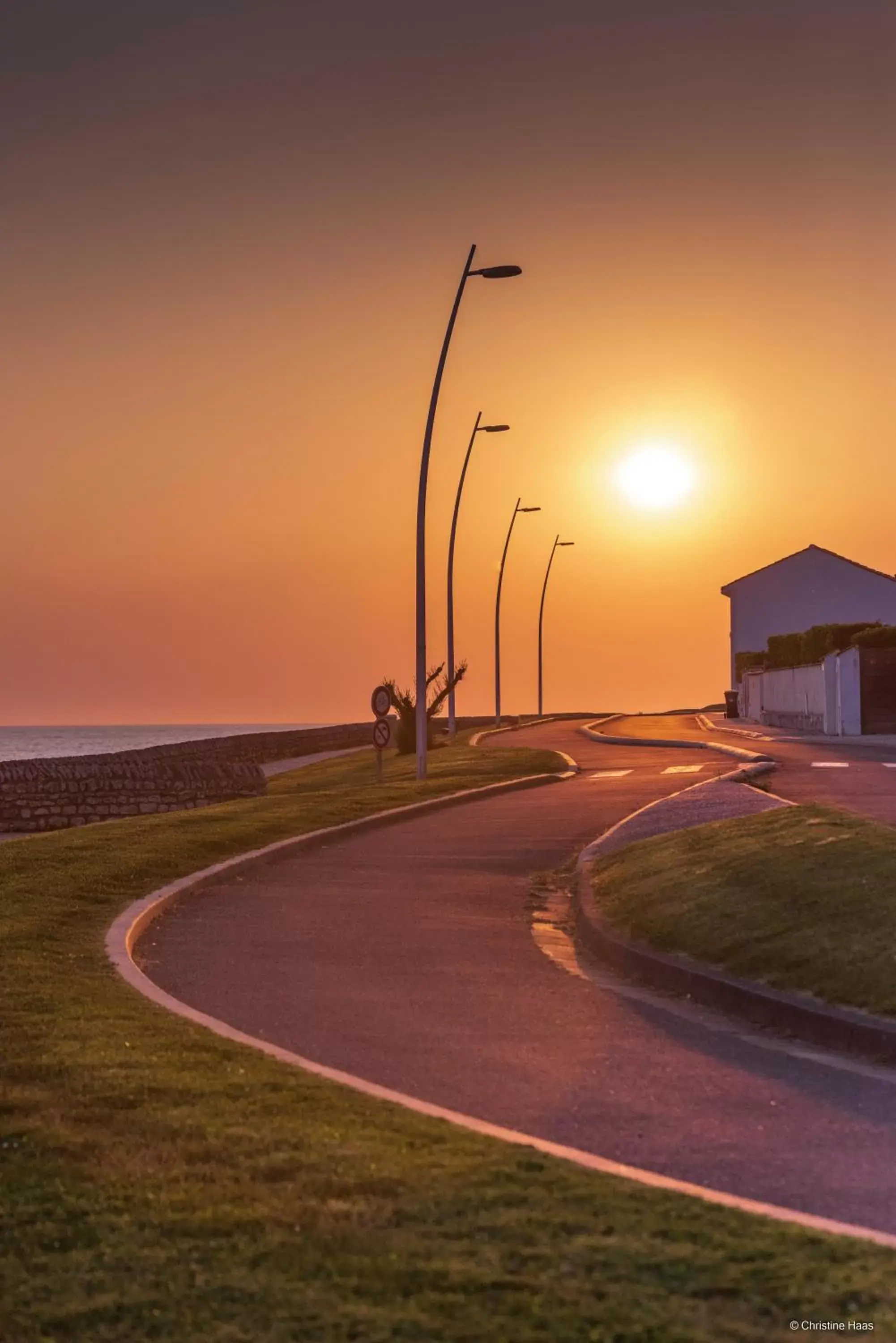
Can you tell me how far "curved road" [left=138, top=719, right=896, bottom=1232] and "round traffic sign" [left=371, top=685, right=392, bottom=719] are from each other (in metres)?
12.2

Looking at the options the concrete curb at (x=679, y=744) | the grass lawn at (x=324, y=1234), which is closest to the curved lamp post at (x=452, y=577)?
the concrete curb at (x=679, y=744)

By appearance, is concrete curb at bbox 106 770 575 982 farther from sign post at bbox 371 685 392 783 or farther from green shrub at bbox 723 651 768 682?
green shrub at bbox 723 651 768 682

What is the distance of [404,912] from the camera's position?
14.6 meters

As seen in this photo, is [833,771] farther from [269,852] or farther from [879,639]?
[879,639]

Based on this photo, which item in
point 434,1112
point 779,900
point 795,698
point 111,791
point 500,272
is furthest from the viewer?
point 795,698

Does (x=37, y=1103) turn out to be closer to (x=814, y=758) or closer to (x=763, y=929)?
(x=763, y=929)

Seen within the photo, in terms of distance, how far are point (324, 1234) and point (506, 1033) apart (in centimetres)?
438

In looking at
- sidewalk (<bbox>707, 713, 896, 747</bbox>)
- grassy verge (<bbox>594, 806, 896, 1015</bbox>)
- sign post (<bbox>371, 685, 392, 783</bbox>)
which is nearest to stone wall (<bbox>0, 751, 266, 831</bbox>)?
sign post (<bbox>371, 685, 392, 783</bbox>)

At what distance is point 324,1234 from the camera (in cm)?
505

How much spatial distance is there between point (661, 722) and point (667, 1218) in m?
68.2

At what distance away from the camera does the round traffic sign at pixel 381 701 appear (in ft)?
99.7

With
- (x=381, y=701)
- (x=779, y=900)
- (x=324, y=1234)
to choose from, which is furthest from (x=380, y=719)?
(x=324, y=1234)

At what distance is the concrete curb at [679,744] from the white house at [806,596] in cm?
3233

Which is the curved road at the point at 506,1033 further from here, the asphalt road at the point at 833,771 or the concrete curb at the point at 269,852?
the asphalt road at the point at 833,771
